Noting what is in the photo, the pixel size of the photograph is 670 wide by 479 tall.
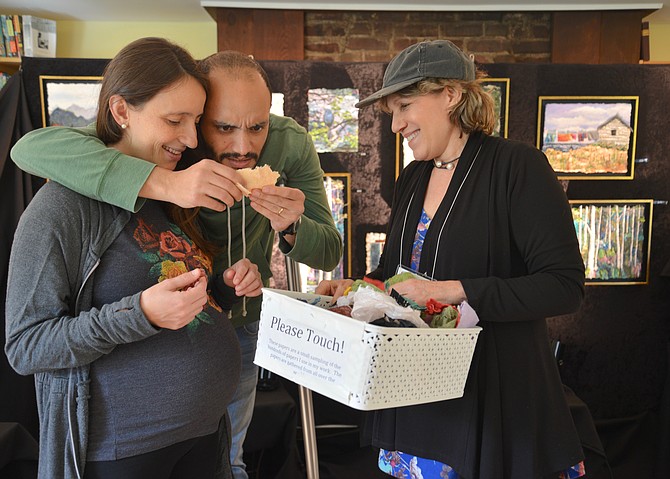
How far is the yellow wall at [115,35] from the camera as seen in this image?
549 centimetres

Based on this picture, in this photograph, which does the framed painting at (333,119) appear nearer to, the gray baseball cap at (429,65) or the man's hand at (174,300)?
the gray baseball cap at (429,65)

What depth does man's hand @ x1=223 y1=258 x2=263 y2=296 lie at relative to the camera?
150 cm

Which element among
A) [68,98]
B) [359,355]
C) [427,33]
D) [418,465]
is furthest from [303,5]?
[359,355]

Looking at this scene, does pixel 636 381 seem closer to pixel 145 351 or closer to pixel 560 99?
pixel 560 99

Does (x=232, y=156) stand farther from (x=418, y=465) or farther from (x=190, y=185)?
(x=418, y=465)

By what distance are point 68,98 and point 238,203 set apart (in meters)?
2.13

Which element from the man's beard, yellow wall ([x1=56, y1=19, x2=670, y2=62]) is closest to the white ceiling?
yellow wall ([x1=56, y1=19, x2=670, y2=62])

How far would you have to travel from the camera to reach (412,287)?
4.70 ft

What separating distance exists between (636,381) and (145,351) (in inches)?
132

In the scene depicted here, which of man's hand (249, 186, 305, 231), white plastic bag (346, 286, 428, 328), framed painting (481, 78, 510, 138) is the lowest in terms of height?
white plastic bag (346, 286, 428, 328)

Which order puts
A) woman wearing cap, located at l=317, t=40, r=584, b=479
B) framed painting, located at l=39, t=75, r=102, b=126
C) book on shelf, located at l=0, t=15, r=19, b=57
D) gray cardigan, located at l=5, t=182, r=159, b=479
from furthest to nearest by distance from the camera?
book on shelf, located at l=0, t=15, r=19, b=57
framed painting, located at l=39, t=75, r=102, b=126
woman wearing cap, located at l=317, t=40, r=584, b=479
gray cardigan, located at l=5, t=182, r=159, b=479

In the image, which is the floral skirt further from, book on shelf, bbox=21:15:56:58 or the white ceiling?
book on shelf, bbox=21:15:56:58

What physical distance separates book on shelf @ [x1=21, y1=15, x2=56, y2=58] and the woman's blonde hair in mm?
4362

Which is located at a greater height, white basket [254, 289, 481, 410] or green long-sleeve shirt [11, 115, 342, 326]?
green long-sleeve shirt [11, 115, 342, 326]
